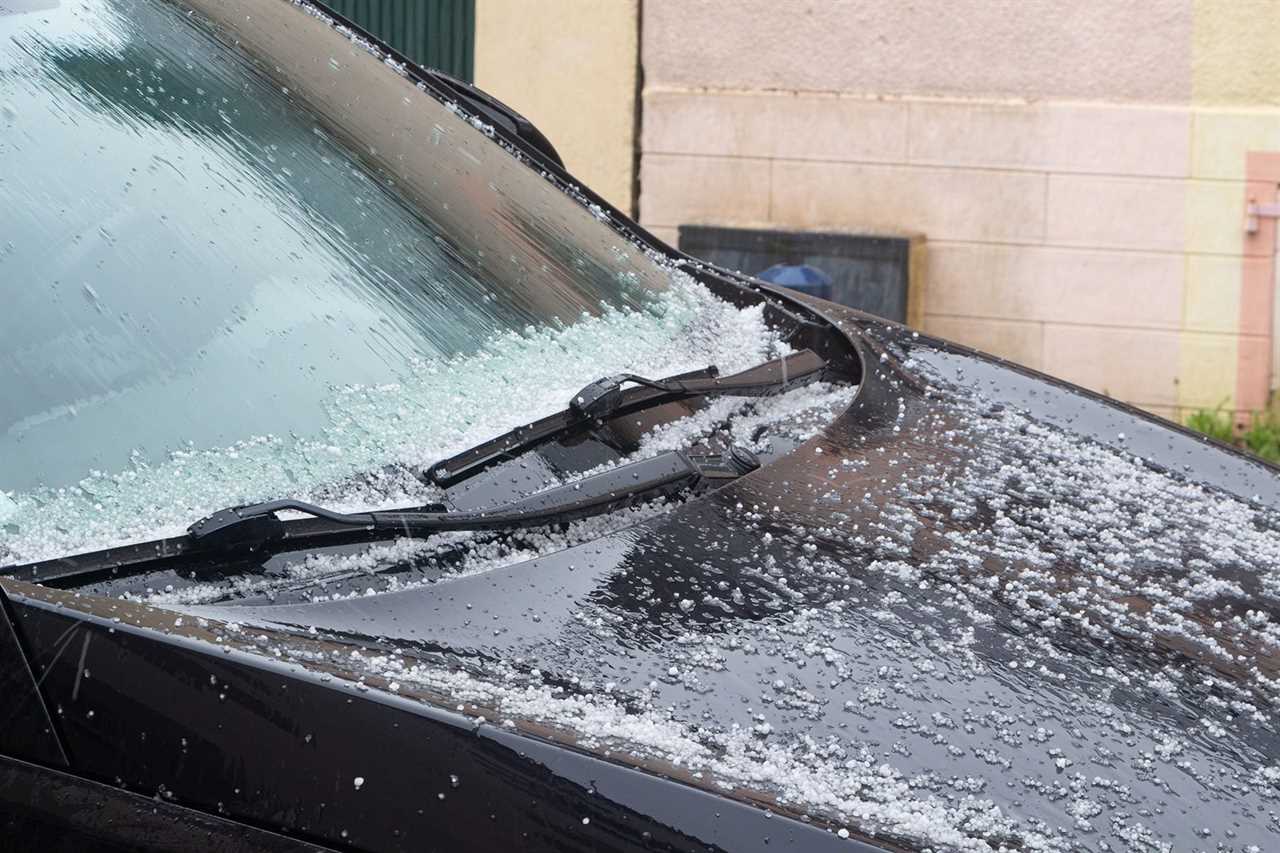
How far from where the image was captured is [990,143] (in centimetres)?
613

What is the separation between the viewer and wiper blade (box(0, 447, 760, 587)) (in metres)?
1.40

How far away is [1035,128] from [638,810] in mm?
5350

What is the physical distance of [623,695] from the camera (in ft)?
4.39

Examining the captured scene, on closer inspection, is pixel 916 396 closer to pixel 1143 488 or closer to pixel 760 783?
pixel 1143 488

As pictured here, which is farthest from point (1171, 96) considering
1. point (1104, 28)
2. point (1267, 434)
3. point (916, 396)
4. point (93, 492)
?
point (93, 492)

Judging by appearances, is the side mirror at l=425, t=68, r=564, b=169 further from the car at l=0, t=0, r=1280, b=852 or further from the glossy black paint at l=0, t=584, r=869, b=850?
the glossy black paint at l=0, t=584, r=869, b=850

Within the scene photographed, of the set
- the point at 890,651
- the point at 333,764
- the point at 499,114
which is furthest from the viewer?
the point at 499,114

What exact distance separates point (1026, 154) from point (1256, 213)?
35.5 inches

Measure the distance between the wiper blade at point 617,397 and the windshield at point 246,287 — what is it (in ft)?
0.12

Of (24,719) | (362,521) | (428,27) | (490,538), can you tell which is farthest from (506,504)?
(428,27)

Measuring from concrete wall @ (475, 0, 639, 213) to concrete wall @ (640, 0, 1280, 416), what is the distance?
111mm

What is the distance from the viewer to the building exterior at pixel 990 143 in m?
5.96

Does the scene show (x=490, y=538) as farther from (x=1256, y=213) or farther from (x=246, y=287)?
(x=1256, y=213)

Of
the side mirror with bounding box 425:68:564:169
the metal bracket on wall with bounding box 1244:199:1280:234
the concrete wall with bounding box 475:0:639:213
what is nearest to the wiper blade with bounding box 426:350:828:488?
the side mirror with bounding box 425:68:564:169
